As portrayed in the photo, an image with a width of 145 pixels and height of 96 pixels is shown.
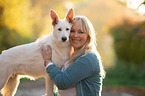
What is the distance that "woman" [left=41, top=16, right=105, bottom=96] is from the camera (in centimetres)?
299

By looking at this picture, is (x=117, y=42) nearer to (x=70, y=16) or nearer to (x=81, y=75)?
(x=70, y=16)

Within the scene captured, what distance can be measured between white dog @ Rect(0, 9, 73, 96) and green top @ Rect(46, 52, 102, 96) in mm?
472

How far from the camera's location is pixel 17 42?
14445 millimetres

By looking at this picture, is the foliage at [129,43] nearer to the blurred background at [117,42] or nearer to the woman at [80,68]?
the blurred background at [117,42]

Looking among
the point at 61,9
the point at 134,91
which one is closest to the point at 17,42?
the point at 134,91

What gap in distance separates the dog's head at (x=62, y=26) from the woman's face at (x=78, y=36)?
5.2 inches

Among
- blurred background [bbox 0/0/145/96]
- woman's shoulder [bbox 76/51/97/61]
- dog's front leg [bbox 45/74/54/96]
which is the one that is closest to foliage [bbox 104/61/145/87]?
blurred background [bbox 0/0/145/96]

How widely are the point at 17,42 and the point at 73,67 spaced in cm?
1221

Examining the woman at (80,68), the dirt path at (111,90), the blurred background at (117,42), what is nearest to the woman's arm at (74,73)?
the woman at (80,68)

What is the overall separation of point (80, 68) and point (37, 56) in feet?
3.31

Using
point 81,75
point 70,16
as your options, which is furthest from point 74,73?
point 70,16

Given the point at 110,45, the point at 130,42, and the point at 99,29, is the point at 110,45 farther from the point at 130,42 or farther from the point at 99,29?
the point at 99,29

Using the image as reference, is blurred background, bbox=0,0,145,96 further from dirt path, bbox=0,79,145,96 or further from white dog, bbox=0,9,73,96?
white dog, bbox=0,9,73,96

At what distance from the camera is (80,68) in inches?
118
